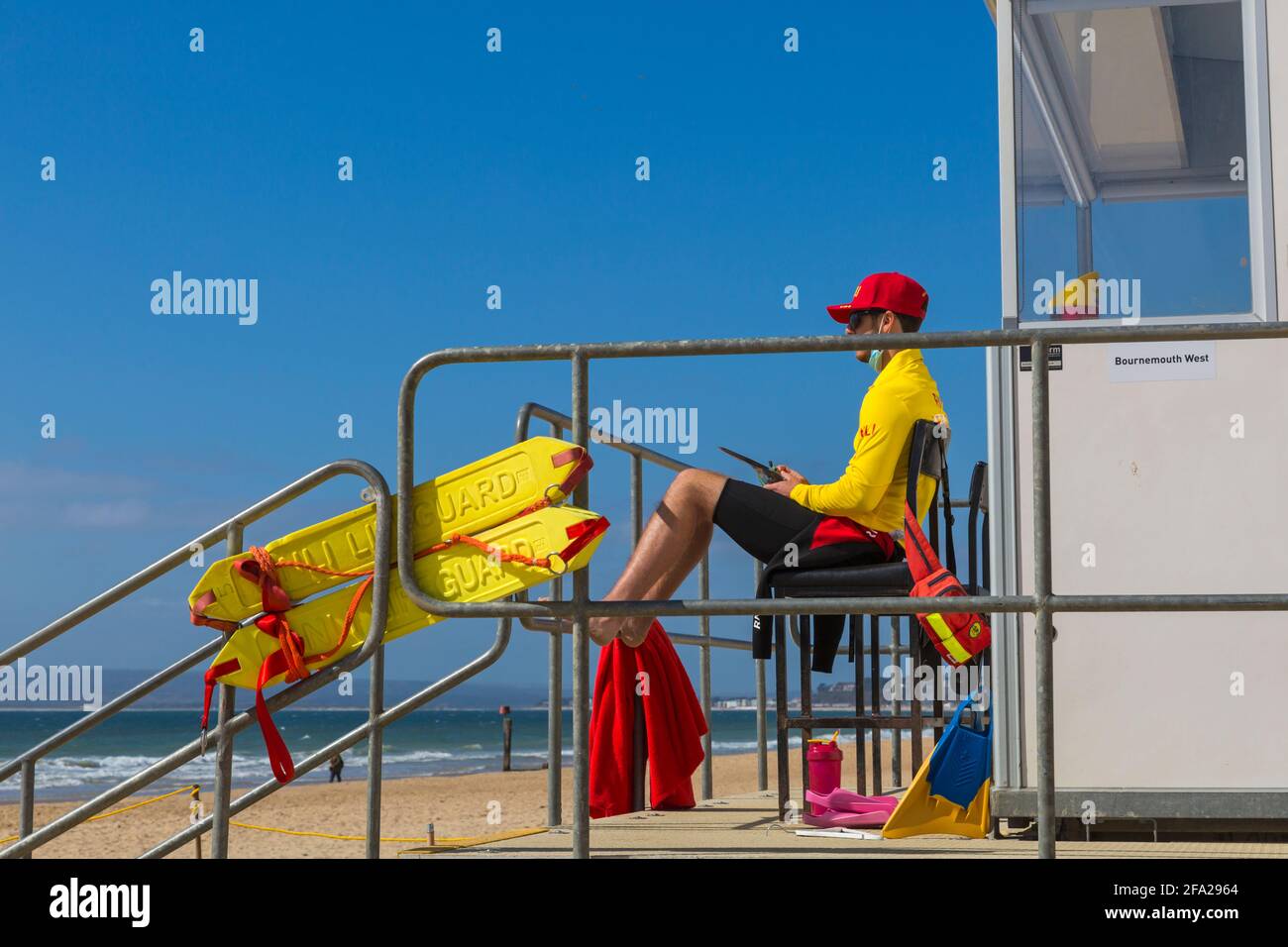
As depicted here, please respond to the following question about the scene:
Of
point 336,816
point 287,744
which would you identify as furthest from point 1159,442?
point 287,744

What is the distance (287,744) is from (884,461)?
4982 centimetres

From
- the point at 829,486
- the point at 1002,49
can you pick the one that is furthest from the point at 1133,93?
the point at 829,486

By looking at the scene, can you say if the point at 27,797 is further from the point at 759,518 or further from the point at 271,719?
the point at 759,518

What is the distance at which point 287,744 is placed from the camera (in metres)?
52.1

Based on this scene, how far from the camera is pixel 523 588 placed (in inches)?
161

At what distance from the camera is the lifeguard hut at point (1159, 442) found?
471 centimetres

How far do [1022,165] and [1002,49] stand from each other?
0.38 m

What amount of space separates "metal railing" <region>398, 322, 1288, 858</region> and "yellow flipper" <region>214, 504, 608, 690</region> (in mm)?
92

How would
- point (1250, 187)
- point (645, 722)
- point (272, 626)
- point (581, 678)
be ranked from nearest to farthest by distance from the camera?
point (581, 678) → point (272, 626) → point (1250, 187) → point (645, 722)

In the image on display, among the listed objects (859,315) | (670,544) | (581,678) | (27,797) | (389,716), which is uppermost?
(859,315)

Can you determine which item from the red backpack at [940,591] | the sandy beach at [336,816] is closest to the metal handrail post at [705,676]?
the red backpack at [940,591]

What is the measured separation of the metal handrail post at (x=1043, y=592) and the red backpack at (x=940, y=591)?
57 cm

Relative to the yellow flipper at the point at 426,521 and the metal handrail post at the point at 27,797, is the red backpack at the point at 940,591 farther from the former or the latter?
the metal handrail post at the point at 27,797

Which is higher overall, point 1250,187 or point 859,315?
point 1250,187
